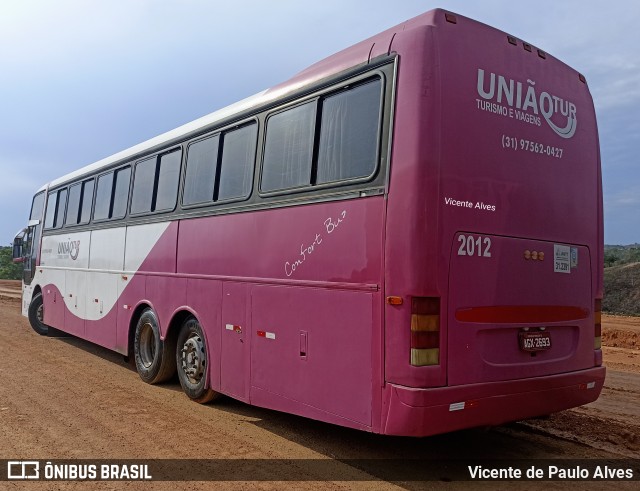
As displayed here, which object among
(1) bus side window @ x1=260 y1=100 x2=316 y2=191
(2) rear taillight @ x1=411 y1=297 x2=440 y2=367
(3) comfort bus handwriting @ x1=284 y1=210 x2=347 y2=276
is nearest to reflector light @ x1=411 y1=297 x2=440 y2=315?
(2) rear taillight @ x1=411 y1=297 x2=440 y2=367

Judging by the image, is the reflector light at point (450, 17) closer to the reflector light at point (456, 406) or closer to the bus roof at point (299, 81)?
the bus roof at point (299, 81)

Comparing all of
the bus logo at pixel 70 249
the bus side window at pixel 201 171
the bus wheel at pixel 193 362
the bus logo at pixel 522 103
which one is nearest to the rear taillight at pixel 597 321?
the bus logo at pixel 522 103

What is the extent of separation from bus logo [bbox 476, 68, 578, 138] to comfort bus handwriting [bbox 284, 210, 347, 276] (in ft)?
4.82

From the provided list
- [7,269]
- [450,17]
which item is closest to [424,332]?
[450,17]

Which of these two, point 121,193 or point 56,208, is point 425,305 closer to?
point 121,193

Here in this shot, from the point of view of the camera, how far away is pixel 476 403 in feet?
13.7

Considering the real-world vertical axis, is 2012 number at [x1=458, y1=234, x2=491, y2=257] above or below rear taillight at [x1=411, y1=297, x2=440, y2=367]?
above

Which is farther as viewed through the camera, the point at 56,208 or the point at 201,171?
the point at 56,208

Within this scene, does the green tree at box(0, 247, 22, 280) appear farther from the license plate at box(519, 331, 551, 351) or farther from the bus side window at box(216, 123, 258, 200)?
the license plate at box(519, 331, 551, 351)

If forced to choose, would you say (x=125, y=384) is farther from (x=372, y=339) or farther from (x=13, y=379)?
(x=372, y=339)

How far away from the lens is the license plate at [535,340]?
4.57 meters

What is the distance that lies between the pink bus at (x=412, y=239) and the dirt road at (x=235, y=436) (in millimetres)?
462

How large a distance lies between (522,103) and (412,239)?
5.74 feet

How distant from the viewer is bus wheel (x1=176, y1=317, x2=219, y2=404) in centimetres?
654
